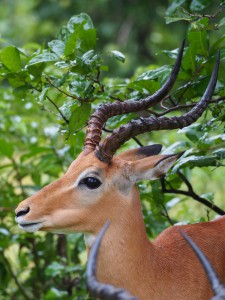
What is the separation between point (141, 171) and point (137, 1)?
13702 millimetres

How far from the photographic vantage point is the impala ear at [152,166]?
114 inches

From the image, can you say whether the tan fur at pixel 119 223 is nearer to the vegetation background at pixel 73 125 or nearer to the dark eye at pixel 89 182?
the dark eye at pixel 89 182

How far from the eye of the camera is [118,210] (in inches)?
116

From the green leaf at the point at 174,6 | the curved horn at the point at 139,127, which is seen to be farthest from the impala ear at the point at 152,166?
the green leaf at the point at 174,6

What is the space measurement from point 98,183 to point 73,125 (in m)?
0.48

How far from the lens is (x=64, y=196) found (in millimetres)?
2898

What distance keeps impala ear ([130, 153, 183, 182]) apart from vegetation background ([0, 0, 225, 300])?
1.48 ft

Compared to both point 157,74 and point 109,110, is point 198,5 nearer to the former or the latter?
point 157,74

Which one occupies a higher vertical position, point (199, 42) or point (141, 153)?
point (199, 42)

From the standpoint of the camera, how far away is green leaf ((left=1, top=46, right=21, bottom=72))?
Answer: 11.5 feet

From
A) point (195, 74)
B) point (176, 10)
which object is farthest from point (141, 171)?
point (176, 10)

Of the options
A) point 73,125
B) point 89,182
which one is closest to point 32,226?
point 89,182

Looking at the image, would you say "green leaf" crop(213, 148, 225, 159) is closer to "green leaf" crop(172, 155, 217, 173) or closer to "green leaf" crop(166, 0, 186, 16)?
"green leaf" crop(172, 155, 217, 173)

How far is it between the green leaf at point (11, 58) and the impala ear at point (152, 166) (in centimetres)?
87
